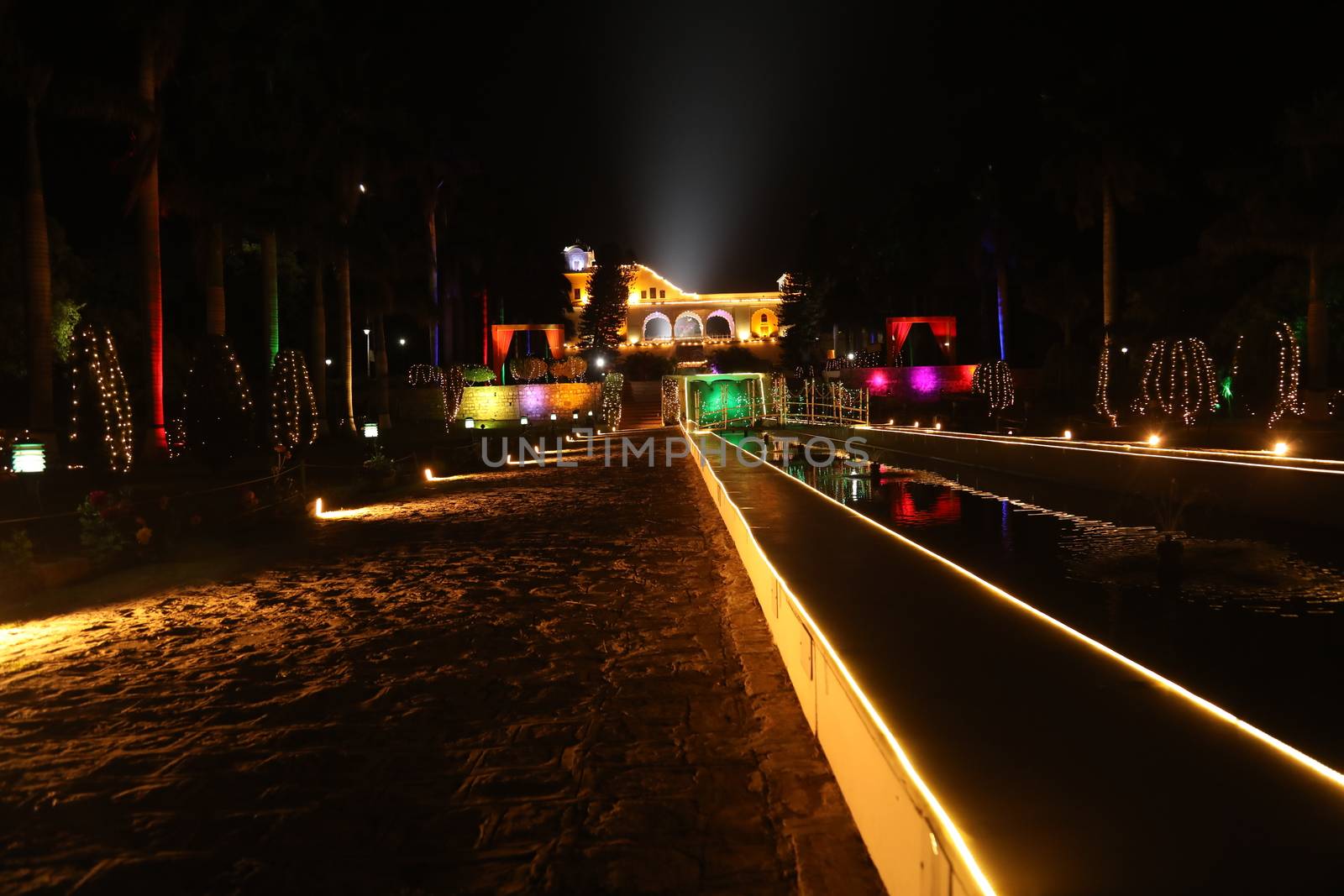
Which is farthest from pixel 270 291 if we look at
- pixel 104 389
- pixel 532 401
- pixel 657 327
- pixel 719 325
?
pixel 719 325

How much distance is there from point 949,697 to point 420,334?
6622cm

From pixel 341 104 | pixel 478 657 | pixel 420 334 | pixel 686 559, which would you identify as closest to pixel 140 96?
pixel 341 104

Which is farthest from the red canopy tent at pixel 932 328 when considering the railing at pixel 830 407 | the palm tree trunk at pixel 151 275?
the palm tree trunk at pixel 151 275

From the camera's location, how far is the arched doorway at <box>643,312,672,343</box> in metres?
83.6

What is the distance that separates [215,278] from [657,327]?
61029mm

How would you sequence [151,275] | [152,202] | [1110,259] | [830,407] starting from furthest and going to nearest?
[830,407]
[1110,259]
[151,275]
[152,202]

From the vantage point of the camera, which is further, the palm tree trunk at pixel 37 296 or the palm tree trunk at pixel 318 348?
the palm tree trunk at pixel 318 348

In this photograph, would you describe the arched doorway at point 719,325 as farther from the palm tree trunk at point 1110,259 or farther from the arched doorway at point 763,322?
the palm tree trunk at point 1110,259

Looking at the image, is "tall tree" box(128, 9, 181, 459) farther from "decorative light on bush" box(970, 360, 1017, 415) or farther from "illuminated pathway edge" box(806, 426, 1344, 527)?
"decorative light on bush" box(970, 360, 1017, 415)

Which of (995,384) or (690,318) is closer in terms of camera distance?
(995,384)

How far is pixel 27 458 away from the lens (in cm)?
1544

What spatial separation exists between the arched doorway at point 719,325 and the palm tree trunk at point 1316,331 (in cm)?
5547

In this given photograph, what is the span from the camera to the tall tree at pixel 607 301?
7969 cm

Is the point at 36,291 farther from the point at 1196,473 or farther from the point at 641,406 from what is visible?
the point at 641,406
